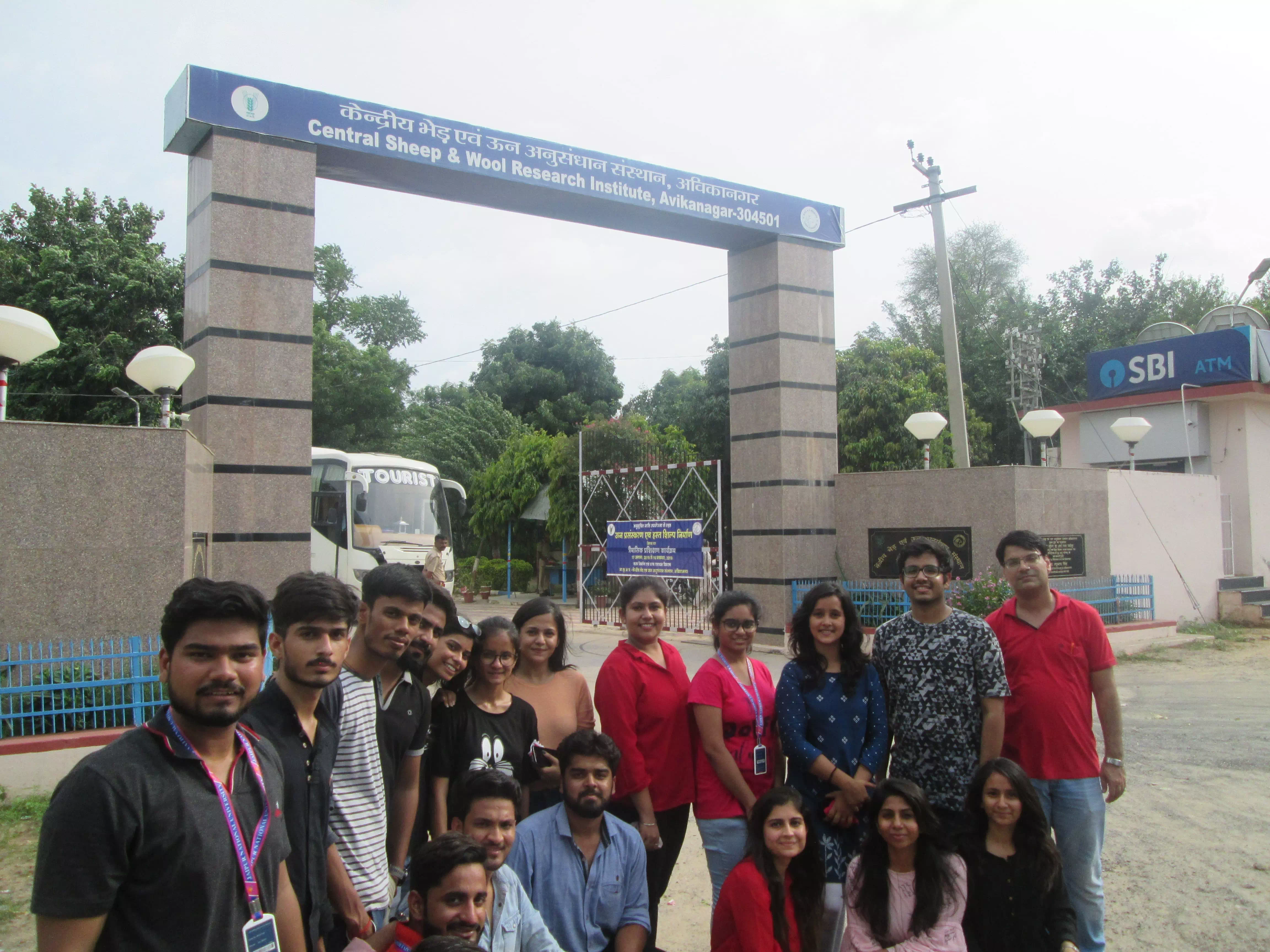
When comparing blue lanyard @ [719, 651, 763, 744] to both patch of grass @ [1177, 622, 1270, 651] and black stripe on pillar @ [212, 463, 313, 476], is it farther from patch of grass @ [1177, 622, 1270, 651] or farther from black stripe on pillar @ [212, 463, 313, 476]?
patch of grass @ [1177, 622, 1270, 651]

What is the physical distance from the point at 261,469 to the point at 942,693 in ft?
21.1

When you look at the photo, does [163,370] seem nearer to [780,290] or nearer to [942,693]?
[942,693]

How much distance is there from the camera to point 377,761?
2.69 meters

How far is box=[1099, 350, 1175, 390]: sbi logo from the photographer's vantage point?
17.5 m

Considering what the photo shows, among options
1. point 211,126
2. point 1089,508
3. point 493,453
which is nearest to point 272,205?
point 211,126

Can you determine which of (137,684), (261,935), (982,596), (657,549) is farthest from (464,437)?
(261,935)

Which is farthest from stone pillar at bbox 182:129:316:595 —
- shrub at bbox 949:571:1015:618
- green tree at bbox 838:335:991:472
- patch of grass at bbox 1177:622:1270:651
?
green tree at bbox 838:335:991:472

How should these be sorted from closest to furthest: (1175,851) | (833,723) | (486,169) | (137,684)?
(833,723)
(1175,851)
(137,684)
(486,169)

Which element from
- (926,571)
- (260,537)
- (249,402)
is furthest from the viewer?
(249,402)

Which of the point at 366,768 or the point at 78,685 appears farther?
the point at 78,685

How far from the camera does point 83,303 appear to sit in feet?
62.5

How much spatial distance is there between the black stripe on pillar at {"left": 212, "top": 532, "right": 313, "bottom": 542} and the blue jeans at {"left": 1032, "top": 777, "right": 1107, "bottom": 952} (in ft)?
20.8

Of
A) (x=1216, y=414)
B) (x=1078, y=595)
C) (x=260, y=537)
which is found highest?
(x=1216, y=414)

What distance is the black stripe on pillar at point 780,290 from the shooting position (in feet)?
37.3
